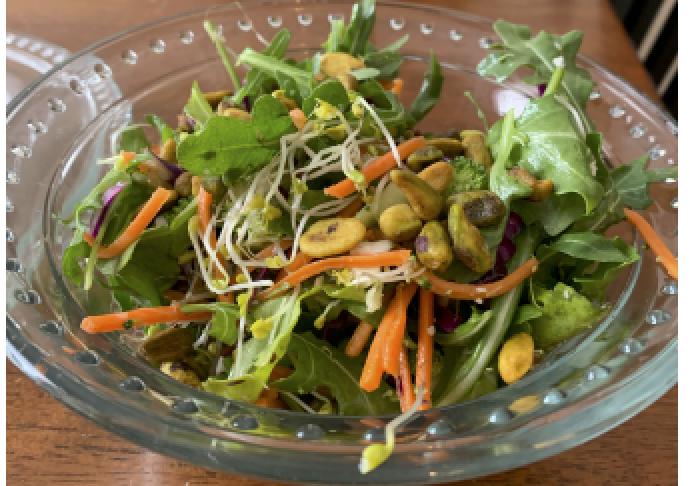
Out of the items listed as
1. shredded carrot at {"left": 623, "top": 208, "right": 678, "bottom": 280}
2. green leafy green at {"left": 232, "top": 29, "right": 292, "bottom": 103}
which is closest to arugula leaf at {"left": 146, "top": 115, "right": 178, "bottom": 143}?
green leafy green at {"left": 232, "top": 29, "right": 292, "bottom": 103}

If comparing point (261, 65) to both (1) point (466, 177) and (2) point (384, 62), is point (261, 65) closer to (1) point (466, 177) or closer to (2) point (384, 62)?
(2) point (384, 62)

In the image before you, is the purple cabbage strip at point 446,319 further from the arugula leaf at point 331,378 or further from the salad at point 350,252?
the arugula leaf at point 331,378

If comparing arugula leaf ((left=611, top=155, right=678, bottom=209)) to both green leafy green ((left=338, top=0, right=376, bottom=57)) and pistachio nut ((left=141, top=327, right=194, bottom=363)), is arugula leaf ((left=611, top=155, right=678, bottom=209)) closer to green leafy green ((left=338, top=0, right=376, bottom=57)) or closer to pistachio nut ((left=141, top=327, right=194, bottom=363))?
green leafy green ((left=338, top=0, right=376, bottom=57))

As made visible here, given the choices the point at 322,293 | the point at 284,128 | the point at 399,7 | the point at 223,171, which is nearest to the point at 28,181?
the point at 223,171

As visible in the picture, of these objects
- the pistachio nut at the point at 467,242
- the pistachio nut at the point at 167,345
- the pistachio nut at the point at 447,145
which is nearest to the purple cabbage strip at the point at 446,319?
the pistachio nut at the point at 467,242

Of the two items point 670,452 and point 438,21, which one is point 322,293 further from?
point 438,21

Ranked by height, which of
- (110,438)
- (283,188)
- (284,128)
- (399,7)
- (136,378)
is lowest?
(110,438)

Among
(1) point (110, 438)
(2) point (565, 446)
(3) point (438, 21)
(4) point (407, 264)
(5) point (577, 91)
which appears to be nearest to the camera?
(2) point (565, 446)
